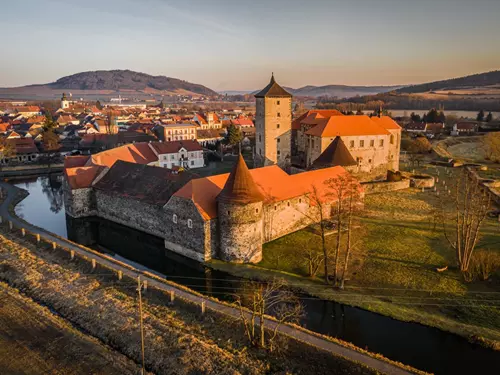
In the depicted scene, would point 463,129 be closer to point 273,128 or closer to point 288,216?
point 273,128

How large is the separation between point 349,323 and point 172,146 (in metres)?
42.4

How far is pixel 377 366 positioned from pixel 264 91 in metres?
37.5

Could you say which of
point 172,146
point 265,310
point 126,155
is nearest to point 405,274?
point 265,310

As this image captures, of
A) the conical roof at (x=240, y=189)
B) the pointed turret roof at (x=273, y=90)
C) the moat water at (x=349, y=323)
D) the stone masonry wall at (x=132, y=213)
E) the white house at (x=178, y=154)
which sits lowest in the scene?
the moat water at (x=349, y=323)

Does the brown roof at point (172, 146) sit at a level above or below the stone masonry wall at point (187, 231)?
above

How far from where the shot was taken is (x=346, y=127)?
48625 millimetres

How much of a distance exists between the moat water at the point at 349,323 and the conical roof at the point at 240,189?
4879 millimetres

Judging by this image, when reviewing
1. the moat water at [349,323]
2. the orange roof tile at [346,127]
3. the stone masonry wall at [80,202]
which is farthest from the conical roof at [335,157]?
the stone masonry wall at [80,202]

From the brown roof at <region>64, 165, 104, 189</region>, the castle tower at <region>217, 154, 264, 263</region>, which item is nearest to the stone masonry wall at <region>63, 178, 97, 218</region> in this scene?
the brown roof at <region>64, 165, 104, 189</region>

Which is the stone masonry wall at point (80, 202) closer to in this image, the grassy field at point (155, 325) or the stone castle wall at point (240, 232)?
the grassy field at point (155, 325)

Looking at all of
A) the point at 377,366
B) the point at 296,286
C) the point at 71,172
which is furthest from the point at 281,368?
the point at 71,172

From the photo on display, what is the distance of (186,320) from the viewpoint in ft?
63.5

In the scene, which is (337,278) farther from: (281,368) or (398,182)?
(398,182)

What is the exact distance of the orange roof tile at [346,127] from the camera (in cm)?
4781
